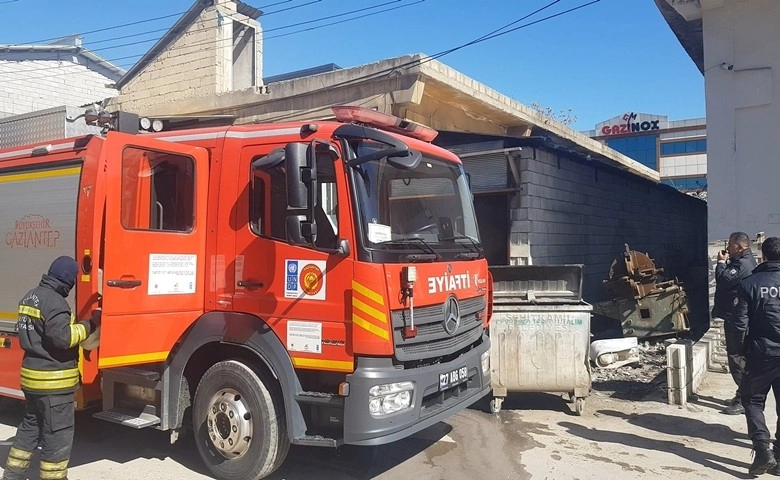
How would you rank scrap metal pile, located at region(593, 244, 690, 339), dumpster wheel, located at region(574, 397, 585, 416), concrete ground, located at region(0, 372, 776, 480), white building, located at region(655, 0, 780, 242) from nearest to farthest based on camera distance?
concrete ground, located at region(0, 372, 776, 480) < dumpster wheel, located at region(574, 397, 585, 416) < white building, located at region(655, 0, 780, 242) < scrap metal pile, located at region(593, 244, 690, 339)

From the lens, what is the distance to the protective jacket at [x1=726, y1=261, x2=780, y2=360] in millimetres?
4789

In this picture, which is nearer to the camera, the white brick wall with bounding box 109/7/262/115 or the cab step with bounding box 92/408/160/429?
the cab step with bounding box 92/408/160/429

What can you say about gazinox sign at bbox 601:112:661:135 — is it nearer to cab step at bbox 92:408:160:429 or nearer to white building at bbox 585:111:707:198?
white building at bbox 585:111:707:198

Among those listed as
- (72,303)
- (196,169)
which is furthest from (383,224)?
(72,303)

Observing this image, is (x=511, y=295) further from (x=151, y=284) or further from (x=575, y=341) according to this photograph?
(x=151, y=284)

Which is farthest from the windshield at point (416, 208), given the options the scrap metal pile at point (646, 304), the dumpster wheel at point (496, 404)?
the scrap metal pile at point (646, 304)

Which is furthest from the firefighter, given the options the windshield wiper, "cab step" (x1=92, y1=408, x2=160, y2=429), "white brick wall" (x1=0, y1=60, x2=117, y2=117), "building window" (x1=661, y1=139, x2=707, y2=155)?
"building window" (x1=661, y1=139, x2=707, y2=155)

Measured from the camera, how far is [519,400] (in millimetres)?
7078

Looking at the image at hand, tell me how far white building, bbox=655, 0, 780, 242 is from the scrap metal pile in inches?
44.2

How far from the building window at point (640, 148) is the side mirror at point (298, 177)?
54.8 metres

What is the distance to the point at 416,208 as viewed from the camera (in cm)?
481

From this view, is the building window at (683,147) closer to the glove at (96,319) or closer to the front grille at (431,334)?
the front grille at (431,334)

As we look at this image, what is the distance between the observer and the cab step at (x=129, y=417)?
4.76m

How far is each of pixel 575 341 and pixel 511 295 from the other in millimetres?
931
